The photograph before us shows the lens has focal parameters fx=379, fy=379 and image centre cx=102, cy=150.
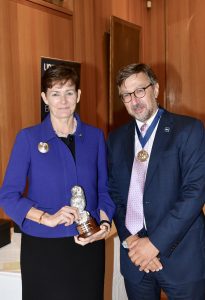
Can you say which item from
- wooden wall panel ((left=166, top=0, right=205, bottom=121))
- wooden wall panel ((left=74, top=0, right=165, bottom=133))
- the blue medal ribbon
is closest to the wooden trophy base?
the blue medal ribbon

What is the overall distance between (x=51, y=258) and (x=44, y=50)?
84.4 inches

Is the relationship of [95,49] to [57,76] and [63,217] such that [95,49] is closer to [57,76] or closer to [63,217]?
[57,76]

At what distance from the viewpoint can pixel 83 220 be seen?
1604 mm

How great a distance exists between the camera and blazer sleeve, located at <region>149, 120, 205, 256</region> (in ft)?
5.39

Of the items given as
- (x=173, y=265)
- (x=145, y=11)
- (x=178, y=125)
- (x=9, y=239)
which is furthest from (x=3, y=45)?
(x=145, y=11)

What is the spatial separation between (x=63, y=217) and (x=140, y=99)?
25.7 inches

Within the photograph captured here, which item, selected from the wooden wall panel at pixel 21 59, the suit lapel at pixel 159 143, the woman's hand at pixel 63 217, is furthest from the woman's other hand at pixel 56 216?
the wooden wall panel at pixel 21 59

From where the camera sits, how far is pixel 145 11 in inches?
222

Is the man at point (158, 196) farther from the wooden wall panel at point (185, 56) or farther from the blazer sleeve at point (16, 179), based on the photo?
the wooden wall panel at point (185, 56)

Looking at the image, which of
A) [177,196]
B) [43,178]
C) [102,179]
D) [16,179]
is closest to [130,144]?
[102,179]

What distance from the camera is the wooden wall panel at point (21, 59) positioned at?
9.32 feet

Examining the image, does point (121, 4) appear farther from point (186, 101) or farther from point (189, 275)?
point (189, 275)

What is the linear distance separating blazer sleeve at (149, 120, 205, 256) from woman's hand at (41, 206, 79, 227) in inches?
14.6

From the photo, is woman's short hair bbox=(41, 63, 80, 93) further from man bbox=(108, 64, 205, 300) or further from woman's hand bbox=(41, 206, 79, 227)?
woman's hand bbox=(41, 206, 79, 227)
